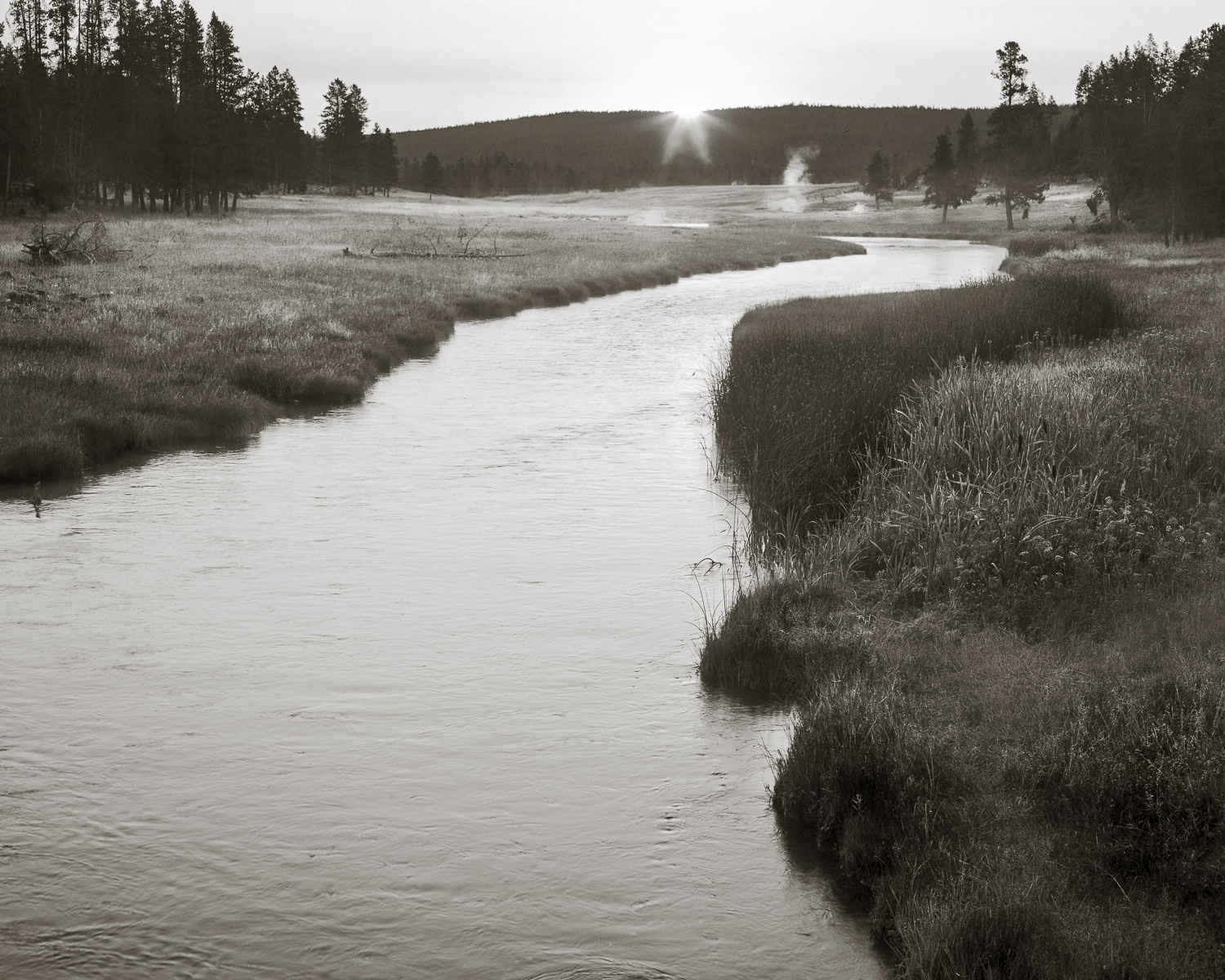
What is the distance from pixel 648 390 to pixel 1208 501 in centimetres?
1147

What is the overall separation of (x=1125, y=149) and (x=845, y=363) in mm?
58591

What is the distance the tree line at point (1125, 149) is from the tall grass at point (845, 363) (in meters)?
36.2

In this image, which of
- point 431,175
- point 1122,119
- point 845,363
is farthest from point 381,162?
point 845,363

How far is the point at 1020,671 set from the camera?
7.00 metres

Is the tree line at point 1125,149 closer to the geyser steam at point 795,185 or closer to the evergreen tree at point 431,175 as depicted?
the geyser steam at point 795,185

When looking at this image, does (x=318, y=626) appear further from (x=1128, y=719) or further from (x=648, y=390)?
(x=648, y=390)

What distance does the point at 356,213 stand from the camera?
257ft

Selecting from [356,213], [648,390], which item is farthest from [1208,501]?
[356,213]

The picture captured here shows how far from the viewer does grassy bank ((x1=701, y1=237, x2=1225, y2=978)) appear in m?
4.81

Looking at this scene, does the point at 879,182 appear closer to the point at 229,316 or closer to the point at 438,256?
the point at 438,256

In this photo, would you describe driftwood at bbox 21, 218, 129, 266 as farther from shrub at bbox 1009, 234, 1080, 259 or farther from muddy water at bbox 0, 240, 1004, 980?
shrub at bbox 1009, 234, 1080, 259

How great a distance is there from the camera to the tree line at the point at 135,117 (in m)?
60.3

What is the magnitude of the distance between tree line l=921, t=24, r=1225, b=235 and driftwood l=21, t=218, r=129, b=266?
4483cm

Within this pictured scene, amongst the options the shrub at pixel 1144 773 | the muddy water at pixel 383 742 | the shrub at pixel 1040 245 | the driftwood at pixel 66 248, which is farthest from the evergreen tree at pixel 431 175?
the shrub at pixel 1144 773
